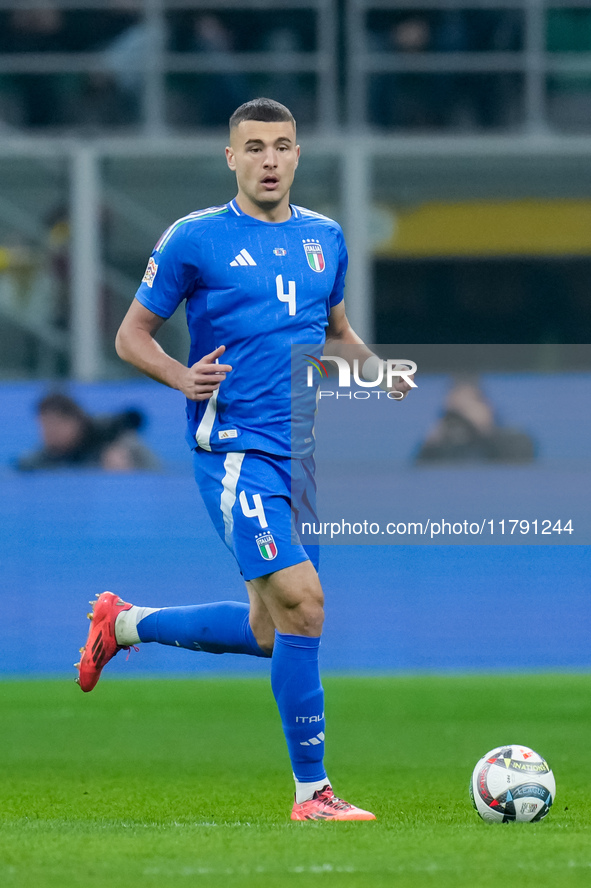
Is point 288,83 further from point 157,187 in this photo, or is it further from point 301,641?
point 301,641

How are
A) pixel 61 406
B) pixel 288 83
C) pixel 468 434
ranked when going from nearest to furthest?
pixel 468 434 → pixel 61 406 → pixel 288 83

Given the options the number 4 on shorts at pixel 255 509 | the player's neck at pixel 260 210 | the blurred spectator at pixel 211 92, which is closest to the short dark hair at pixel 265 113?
the player's neck at pixel 260 210

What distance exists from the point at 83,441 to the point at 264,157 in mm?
5324

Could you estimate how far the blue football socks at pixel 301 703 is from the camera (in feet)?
13.5

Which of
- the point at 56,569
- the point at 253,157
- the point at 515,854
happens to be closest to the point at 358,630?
the point at 56,569

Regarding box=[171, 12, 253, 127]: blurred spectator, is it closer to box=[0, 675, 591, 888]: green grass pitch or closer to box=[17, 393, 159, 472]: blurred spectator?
box=[17, 393, 159, 472]: blurred spectator

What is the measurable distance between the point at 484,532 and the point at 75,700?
3349 mm

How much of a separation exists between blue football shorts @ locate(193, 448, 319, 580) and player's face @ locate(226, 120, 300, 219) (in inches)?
30.4

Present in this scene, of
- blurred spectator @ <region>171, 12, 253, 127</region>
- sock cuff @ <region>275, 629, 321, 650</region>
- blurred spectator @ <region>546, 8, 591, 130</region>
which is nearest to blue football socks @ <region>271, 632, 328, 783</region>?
sock cuff @ <region>275, 629, 321, 650</region>

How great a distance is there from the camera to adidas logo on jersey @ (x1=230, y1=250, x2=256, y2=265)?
4.29 meters

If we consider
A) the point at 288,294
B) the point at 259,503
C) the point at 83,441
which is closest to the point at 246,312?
the point at 288,294

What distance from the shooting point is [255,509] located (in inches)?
162

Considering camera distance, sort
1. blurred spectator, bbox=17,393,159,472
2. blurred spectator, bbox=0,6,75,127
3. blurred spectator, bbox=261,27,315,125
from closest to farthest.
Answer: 1. blurred spectator, bbox=17,393,159,472
2. blurred spectator, bbox=0,6,75,127
3. blurred spectator, bbox=261,27,315,125

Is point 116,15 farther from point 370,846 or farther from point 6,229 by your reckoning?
point 370,846
